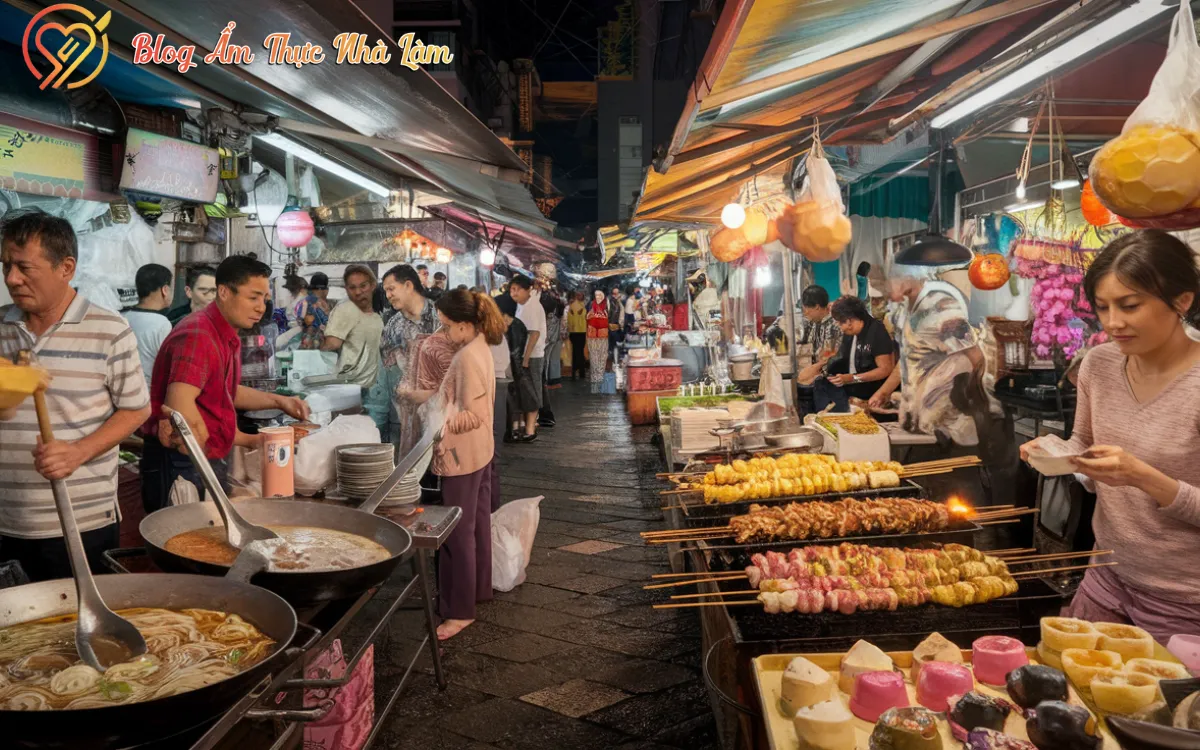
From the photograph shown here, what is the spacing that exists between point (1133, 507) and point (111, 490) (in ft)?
14.0

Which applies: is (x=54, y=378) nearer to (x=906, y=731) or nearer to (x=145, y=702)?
(x=145, y=702)

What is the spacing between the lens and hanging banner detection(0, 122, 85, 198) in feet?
16.1

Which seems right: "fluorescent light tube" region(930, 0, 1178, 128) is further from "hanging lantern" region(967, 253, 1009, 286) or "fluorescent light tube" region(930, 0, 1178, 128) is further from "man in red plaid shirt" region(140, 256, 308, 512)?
"man in red plaid shirt" region(140, 256, 308, 512)

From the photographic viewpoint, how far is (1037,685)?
2.05m

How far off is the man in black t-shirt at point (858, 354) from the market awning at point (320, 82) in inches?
156

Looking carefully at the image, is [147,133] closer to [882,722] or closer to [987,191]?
[882,722]

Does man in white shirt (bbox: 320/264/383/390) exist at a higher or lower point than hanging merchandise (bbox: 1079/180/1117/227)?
lower

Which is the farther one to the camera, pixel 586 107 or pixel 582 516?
pixel 586 107

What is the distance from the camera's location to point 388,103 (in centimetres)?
560

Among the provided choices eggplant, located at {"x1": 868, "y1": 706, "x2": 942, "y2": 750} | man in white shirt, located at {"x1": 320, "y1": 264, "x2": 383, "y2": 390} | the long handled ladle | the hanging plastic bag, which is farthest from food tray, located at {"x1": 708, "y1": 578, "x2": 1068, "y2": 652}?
man in white shirt, located at {"x1": 320, "y1": 264, "x2": 383, "y2": 390}

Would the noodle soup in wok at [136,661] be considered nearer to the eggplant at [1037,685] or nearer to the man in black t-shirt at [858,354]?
the eggplant at [1037,685]

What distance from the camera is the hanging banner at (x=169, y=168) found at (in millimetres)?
5746

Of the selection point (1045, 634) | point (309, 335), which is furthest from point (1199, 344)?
point (309, 335)

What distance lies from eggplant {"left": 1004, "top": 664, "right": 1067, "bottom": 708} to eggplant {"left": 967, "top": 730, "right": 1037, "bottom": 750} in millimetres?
194
